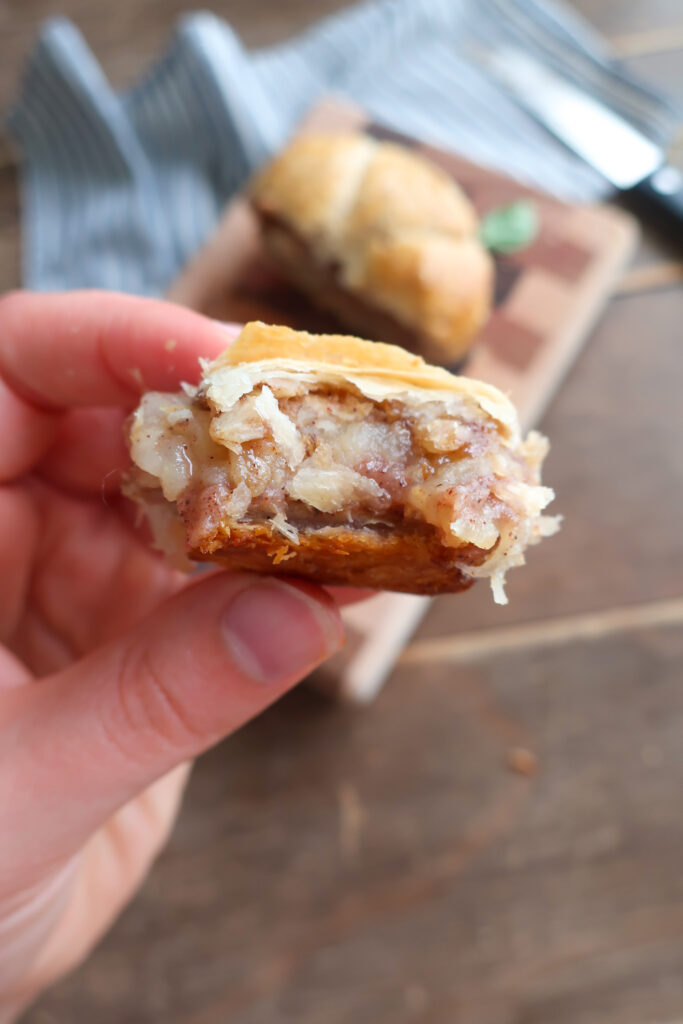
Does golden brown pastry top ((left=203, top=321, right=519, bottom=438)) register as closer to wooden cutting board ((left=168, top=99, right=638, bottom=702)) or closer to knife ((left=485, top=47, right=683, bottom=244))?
wooden cutting board ((left=168, top=99, right=638, bottom=702))

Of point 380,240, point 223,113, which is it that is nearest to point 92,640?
point 380,240

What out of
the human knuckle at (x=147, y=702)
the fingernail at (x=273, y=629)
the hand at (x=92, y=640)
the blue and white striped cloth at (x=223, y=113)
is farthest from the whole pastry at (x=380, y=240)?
the human knuckle at (x=147, y=702)

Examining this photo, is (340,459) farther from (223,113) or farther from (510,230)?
(223,113)

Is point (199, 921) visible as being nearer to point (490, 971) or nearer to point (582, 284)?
point (490, 971)

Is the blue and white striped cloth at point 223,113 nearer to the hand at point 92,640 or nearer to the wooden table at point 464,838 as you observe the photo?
the hand at point 92,640

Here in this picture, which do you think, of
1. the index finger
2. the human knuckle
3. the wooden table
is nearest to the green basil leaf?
the wooden table

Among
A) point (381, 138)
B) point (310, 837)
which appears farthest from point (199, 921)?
point (381, 138)


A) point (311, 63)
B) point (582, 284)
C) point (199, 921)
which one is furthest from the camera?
point (311, 63)
